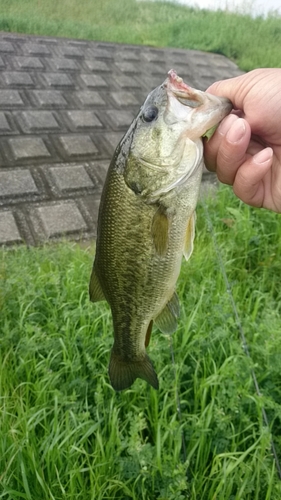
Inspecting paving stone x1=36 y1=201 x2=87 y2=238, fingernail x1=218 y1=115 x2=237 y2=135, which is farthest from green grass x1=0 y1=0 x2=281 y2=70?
fingernail x1=218 y1=115 x2=237 y2=135

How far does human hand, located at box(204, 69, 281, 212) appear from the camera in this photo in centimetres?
129

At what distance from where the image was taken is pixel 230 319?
7.59ft

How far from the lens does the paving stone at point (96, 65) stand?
19.6ft

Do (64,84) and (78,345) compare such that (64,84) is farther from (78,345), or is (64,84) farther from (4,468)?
(4,468)

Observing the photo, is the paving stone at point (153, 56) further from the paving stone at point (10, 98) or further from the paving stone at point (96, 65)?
the paving stone at point (10, 98)

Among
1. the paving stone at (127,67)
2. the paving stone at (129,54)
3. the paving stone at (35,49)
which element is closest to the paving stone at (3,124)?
the paving stone at (35,49)

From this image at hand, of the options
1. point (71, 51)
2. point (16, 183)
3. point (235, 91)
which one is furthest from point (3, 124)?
point (235, 91)

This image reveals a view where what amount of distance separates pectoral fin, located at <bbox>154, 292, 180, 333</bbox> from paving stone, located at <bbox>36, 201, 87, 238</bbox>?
7.39 feet

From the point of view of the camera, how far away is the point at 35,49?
5.85 metres

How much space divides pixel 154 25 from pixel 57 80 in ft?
9.33

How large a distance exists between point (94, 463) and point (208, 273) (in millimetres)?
1440

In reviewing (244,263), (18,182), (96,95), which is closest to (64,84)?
(96,95)

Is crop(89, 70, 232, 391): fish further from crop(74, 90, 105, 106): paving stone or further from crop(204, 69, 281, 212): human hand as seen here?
crop(74, 90, 105, 106): paving stone

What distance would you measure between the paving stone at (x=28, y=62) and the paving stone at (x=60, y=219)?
248cm
